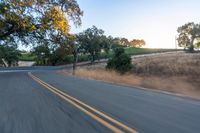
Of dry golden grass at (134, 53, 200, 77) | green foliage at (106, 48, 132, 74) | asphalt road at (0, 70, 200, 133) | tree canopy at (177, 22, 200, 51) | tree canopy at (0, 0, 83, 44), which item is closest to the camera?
asphalt road at (0, 70, 200, 133)

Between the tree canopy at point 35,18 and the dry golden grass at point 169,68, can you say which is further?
the dry golden grass at point 169,68

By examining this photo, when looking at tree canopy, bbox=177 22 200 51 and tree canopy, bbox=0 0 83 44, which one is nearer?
tree canopy, bbox=0 0 83 44

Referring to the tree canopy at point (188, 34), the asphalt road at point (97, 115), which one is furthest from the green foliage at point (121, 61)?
the tree canopy at point (188, 34)

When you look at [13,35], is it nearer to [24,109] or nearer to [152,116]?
[24,109]

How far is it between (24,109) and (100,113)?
247cm

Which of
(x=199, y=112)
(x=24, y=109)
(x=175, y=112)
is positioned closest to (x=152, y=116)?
(x=175, y=112)

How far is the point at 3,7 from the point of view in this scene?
30.9 metres

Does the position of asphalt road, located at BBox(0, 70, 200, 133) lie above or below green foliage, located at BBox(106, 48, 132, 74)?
above

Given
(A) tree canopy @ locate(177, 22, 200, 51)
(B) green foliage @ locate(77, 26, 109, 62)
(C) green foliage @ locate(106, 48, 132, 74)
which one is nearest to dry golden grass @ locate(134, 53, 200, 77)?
(C) green foliage @ locate(106, 48, 132, 74)

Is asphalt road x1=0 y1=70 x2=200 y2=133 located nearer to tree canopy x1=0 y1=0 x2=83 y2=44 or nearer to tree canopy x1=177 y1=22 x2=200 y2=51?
tree canopy x1=0 y1=0 x2=83 y2=44

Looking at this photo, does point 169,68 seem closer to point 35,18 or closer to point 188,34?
point 35,18

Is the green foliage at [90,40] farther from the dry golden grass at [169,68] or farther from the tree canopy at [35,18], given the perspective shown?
the tree canopy at [35,18]

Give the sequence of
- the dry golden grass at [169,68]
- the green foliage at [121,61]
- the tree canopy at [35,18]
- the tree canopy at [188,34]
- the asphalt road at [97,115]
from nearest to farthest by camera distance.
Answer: the asphalt road at [97,115] → the tree canopy at [35,18] → the green foliage at [121,61] → the dry golden grass at [169,68] → the tree canopy at [188,34]

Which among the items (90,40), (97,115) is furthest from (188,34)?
(97,115)
